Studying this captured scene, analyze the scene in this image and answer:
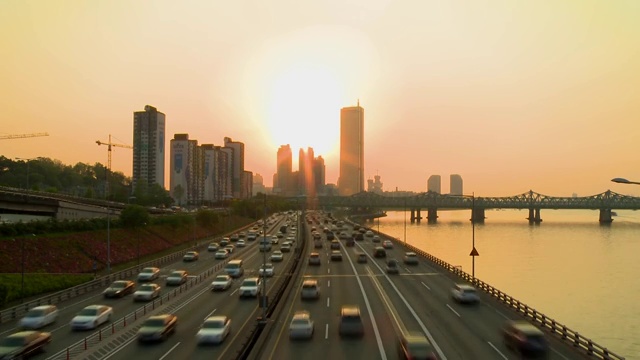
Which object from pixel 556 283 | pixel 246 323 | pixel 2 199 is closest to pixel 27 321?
pixel 246 323

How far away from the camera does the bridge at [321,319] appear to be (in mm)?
25094

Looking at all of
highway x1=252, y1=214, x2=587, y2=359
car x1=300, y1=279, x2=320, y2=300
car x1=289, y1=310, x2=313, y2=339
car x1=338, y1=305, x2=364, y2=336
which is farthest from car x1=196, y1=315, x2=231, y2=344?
car x1=300, y1=279, x2=320, y2=300

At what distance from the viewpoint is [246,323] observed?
3142 cm

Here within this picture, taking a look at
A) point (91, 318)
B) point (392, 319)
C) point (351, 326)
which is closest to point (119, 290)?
point (91, 318)

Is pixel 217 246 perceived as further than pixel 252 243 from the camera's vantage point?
No

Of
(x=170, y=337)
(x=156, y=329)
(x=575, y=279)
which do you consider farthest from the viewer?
(x=575, y=279)

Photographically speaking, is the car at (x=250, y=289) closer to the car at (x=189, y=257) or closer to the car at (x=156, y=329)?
the car at (x=156, y=329)

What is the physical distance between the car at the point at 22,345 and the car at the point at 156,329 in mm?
4643

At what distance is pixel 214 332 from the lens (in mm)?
26297

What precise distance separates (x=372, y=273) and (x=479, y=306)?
18.6 metres

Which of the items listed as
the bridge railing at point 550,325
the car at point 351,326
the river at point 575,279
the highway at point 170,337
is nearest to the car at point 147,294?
the highway at point 170,337

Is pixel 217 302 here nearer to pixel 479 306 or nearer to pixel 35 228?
pixel 479 306

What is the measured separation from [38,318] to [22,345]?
7.26 meters

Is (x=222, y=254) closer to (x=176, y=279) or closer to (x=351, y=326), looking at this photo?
(x=176, y=279)
